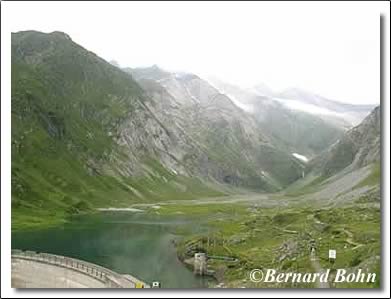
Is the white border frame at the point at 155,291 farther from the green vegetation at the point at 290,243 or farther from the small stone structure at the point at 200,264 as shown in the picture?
the small stone structure at the point at 200,264

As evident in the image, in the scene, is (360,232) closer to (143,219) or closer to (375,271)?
(375,271)

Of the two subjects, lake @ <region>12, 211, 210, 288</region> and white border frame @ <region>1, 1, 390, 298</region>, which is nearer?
white border frame @ <region>1, 1, 390, 298</region>

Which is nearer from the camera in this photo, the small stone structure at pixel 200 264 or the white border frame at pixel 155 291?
the white border frame at pixel 155 291

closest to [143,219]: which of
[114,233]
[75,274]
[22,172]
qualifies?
[114,233]

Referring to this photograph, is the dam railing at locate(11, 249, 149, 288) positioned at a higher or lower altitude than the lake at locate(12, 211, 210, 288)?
higher

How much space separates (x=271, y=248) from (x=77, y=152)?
130020 millimetres

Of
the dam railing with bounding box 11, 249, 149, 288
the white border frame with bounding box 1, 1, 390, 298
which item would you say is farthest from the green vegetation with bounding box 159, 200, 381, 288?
the dam railing with bounding box 11, 249, 149, 288

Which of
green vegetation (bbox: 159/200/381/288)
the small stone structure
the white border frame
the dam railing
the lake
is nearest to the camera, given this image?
the white border frame

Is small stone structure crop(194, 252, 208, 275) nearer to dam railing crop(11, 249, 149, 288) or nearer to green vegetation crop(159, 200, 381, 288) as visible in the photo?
green vegetation crop(159, 200, 381, 288)

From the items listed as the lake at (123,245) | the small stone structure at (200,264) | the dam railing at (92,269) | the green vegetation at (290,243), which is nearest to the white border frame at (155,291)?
the green vegetation at (290,243)

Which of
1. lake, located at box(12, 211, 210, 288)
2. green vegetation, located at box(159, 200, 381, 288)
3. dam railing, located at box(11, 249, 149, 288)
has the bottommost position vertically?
lake, located at box(12, 211, 210, 288)

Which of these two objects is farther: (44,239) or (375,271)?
(44,239)

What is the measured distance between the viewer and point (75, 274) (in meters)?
44.7

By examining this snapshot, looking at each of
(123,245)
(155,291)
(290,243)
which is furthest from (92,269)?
(123,245)
